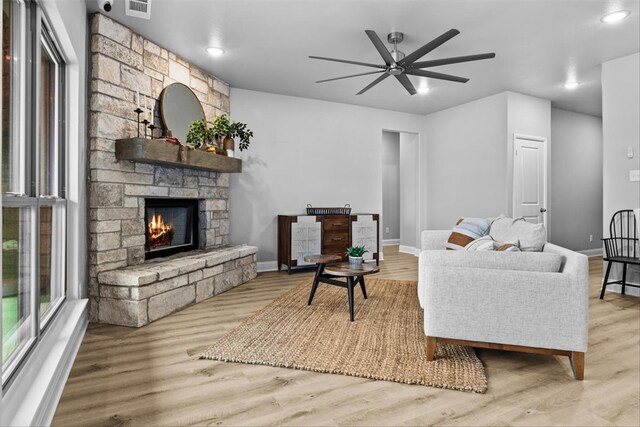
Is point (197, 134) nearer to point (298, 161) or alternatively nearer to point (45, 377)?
point (298, 161)

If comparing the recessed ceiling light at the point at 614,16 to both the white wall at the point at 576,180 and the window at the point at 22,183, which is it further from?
the window at the point at 22,183

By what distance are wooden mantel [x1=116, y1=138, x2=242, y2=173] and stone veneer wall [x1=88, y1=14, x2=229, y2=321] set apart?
0.41 feet

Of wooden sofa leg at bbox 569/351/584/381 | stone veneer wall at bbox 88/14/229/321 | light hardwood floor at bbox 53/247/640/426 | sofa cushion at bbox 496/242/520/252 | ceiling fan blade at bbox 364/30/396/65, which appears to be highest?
ceiling fan blade at bbox 364/30/396/65

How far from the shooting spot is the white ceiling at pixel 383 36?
3.09m

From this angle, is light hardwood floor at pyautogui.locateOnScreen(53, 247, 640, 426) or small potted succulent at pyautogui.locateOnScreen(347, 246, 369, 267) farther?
small potted succulent at pyautogui.locateOnScreen(347, 246, 369, 267)

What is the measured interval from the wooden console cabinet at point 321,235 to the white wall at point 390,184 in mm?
2850

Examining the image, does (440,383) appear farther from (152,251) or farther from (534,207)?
(534,207)

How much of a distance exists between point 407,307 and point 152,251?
2565mm

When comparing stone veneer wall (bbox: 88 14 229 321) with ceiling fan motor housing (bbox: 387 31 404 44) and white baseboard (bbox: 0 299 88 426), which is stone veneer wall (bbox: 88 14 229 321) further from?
ceiling fan motor housing (bbox: 387 31 404 44)

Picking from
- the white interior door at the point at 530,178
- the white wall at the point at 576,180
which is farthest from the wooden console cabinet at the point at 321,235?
the white wall at the point at 576,180

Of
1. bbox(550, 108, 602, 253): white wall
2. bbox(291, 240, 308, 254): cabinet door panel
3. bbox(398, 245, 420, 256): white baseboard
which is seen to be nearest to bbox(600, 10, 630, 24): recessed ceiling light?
bbox(550, 108, 602, 253): white wall

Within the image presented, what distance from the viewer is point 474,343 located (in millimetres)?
2213

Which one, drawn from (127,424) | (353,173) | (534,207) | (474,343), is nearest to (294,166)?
(353,173)

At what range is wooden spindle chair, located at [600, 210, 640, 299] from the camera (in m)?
3.99
